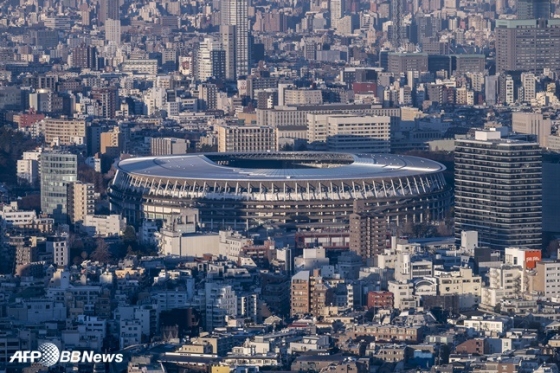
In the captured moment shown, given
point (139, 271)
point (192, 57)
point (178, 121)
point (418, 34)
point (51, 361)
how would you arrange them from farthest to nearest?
point (418, 34), point (192, 57), point (178, 121), point (139, 271), point (51, 361)

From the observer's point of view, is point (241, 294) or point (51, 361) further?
point (241, 294)

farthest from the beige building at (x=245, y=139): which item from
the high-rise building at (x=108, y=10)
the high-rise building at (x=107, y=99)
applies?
the high-rise building at (x=108, y=10)

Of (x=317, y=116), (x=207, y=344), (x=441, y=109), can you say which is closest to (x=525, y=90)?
(x=441, y=109)

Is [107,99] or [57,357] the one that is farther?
[107,99]

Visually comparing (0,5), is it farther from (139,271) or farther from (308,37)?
(139,271)

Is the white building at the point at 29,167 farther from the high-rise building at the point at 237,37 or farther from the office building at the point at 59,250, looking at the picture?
the high-rise building at the point at 237,37

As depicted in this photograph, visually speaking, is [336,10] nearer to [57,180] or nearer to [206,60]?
[206,60]

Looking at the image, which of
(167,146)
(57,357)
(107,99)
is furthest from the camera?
(107,99)

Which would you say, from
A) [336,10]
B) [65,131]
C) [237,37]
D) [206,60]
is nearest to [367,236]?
[65,131]
